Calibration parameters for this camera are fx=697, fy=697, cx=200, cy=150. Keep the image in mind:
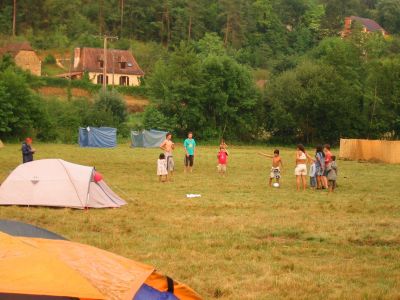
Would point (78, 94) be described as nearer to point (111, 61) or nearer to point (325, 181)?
point (111, 61)

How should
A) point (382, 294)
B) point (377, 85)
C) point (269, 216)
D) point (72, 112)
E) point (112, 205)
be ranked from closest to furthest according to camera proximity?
1. point (382, 294)
2. point (269, 216)
3. point (112, 205)
4. point (72, 112)
5. point (377, 85)

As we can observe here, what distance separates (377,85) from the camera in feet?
200

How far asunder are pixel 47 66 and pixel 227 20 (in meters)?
31.0

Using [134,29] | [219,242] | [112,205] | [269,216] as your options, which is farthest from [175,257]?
[134,29]

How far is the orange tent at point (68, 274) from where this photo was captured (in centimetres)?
536

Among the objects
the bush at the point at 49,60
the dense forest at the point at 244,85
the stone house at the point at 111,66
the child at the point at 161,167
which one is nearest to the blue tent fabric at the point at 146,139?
the dense forest at the point at 244,85

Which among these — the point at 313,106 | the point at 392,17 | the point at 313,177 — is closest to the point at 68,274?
the point at 313,177

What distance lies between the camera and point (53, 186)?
52.6ft

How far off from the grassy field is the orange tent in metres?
2.36

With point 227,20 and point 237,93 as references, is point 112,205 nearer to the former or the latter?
point 237,93

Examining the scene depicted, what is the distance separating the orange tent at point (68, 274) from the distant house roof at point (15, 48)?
8056 cm

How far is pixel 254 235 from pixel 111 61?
77226 mm

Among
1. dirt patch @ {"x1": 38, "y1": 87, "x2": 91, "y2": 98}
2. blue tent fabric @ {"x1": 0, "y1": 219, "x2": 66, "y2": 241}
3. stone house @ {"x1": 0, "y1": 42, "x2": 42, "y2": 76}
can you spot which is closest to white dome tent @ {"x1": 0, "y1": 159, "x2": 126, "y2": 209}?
blue tent fabric @ {"x1": 0, "y1": 219, "x2": 66, "y2": 241}

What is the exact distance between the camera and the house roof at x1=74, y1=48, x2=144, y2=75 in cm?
8588
